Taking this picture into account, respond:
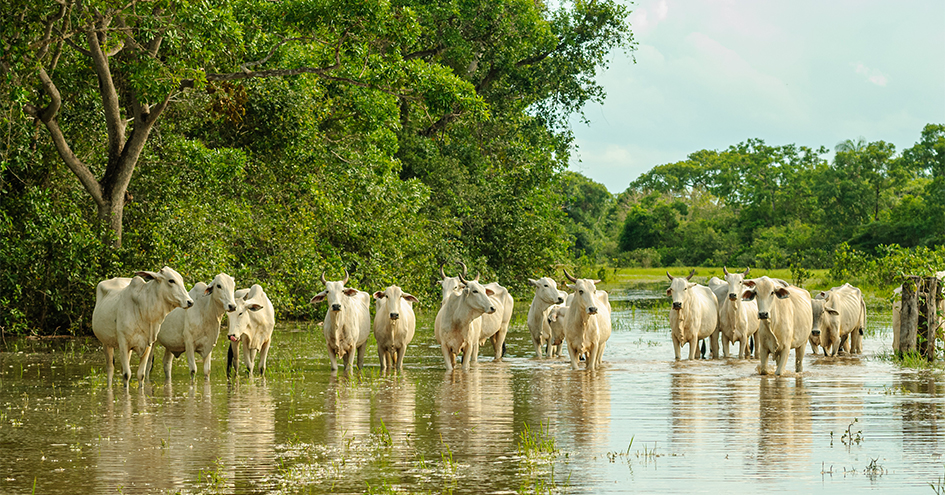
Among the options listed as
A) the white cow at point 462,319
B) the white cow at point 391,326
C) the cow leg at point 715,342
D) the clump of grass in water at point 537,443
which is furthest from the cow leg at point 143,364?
the cow leg at point 715,342

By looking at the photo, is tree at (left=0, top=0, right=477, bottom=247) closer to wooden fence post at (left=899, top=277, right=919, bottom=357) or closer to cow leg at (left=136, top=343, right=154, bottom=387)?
cow leg at (left=136, top=343, right=154, bottom=387)

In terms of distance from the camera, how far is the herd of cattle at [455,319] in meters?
12.6

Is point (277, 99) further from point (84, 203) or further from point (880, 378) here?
point (880, 378)

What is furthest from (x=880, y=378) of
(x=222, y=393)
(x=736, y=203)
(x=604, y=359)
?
(x=736, y=203)

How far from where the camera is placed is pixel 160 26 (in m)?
17.2

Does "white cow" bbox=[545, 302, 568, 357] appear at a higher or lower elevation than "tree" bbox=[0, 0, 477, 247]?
lower

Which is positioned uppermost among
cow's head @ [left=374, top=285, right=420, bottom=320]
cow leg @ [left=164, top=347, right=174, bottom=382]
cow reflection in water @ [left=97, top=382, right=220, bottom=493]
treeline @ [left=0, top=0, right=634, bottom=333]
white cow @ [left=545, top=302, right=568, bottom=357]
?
treeline @ [left=0, top=0, right=634, bottom=333]

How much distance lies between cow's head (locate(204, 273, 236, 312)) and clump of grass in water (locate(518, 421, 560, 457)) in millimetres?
4708

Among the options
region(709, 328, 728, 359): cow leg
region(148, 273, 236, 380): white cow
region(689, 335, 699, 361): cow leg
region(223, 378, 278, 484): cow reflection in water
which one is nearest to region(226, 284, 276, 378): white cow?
region(148, 273, 236, 380): white cow

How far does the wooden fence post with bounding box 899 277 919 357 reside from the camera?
612 inches

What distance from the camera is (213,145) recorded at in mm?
24297

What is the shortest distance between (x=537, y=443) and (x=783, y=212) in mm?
63835

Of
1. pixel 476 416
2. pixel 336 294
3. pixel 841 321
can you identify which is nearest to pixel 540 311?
pixel 336 294

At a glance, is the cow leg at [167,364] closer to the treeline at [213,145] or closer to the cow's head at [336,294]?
the cow's head at [336,294]
